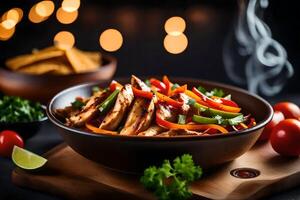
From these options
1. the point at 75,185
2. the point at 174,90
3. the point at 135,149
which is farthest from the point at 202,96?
the point at 75,185

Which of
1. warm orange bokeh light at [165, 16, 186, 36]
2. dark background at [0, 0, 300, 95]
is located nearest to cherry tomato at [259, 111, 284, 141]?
dark background at [0, 0, 300, 95]

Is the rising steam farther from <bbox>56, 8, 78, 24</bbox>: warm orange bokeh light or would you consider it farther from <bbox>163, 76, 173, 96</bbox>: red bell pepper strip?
<bbox>163, 76, 173, 96</bbox>: red bell pepper strip

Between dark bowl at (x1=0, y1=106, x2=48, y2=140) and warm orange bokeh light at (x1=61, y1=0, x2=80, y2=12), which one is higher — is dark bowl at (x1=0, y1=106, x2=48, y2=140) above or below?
below

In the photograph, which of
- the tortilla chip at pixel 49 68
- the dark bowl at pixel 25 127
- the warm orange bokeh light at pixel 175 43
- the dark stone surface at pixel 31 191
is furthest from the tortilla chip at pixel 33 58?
the warm orange bokeh light at pixel 175 43

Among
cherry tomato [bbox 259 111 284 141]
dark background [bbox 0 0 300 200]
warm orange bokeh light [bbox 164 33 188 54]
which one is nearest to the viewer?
cherry tomato [bbox 259 111 284 141]

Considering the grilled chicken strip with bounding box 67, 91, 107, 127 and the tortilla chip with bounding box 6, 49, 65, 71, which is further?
the tortilla chip with bounding box 6, 49, 65, 71

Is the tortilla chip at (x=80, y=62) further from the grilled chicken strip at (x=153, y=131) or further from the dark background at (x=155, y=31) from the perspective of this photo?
the grilled chicken strip at (x=153, y=131)
